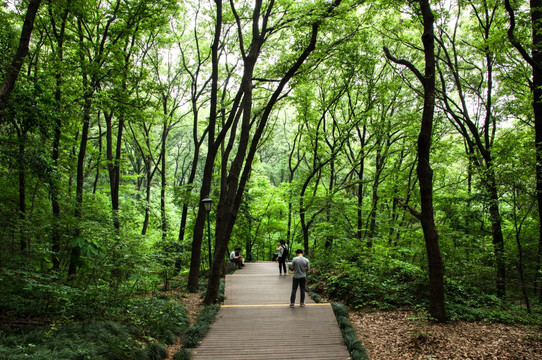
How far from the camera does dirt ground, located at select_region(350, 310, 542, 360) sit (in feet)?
17.6

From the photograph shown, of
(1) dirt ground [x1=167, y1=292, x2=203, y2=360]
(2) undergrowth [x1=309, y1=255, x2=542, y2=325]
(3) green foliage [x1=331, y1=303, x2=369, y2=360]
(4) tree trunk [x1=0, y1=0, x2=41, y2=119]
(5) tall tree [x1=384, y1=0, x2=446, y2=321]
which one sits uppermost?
(4) tree trunk [x1=0, y1=0, x2=41, y2=119]

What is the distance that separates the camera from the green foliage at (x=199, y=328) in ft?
20.5

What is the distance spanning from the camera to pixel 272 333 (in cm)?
671

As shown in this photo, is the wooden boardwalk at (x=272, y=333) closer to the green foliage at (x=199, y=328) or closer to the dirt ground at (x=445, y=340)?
the green foliage at (x=199, y=328)

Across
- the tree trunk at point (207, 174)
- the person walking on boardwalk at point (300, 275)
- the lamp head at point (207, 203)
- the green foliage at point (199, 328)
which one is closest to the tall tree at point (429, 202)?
the person walking on boardwalk at point (300, 275)

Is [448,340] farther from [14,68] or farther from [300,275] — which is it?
[14,68]

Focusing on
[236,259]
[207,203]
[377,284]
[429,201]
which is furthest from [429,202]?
[236,259]

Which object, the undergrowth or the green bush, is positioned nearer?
the green bush

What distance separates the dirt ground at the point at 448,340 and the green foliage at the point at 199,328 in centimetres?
339

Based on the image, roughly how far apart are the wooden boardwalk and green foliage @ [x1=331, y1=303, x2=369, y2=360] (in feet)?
0.37

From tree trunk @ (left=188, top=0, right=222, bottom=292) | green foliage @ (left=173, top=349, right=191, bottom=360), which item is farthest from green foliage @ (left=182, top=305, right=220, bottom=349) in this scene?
tree trunk @ (left=188, top=0, right=222, bottom=292)

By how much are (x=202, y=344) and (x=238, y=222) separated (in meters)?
12.7

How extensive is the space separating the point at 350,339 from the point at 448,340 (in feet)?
5.90

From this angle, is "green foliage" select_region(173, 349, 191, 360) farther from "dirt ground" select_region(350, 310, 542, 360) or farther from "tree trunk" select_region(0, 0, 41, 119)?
"tree trunk" select_region(0, 0, 41, 119)
